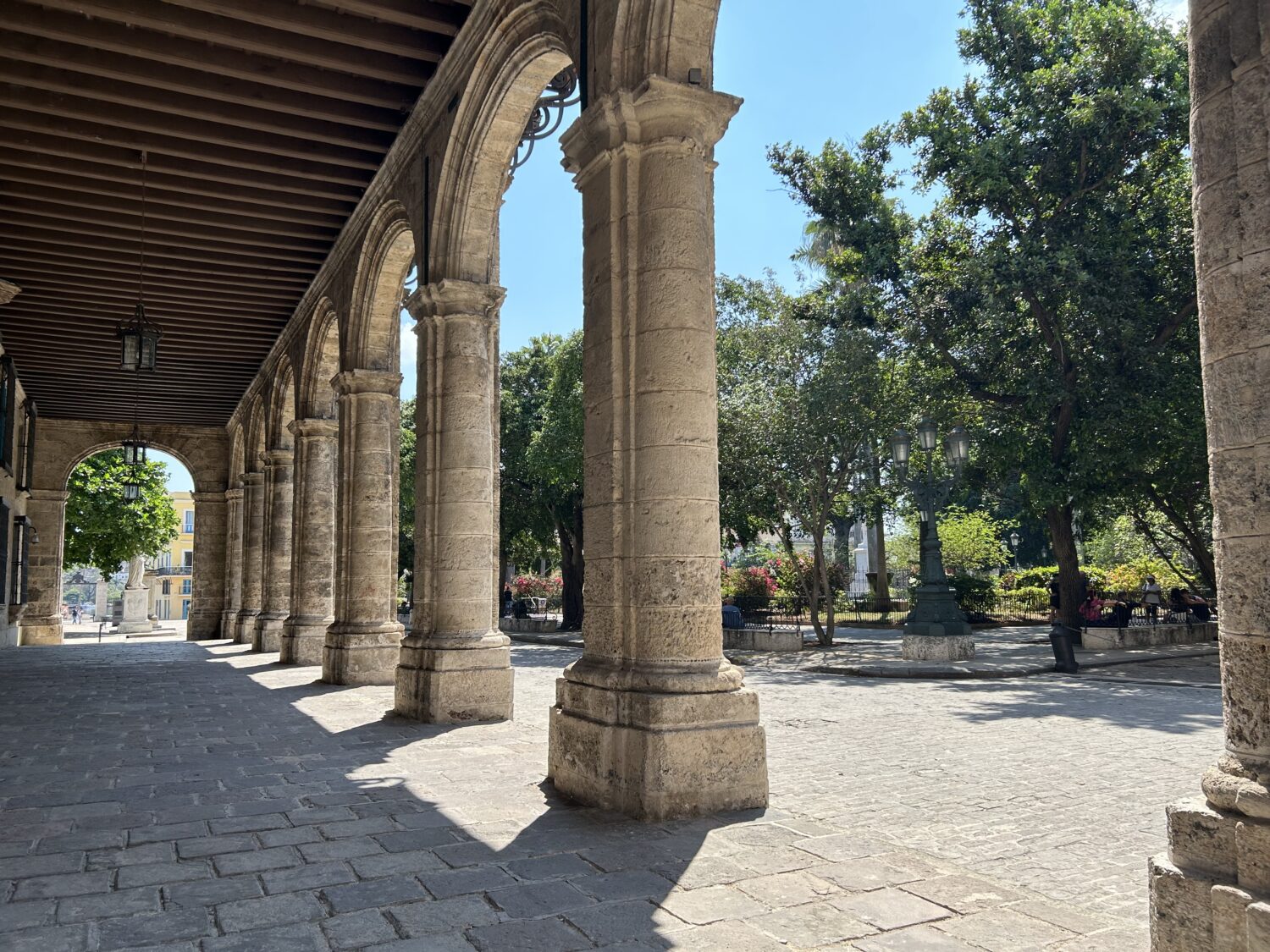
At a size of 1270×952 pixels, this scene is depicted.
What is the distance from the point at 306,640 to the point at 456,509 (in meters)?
6.90

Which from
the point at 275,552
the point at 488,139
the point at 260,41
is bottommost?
the point at 275,552

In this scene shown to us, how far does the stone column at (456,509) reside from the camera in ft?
27.7

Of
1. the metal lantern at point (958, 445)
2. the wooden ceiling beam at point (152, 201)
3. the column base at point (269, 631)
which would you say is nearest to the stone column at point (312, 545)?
the column base at point (269, 631)

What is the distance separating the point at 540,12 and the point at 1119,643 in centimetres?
1406

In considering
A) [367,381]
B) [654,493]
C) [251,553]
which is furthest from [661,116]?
[251,553]

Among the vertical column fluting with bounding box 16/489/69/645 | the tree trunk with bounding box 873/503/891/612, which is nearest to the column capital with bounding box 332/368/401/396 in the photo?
the tree trunk with bounding box 873/503/891/612

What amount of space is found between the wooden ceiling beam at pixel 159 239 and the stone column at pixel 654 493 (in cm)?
884

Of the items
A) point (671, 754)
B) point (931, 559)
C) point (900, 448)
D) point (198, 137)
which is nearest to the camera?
point (671, 754)

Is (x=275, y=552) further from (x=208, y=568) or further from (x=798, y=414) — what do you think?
(x=798, y=414)

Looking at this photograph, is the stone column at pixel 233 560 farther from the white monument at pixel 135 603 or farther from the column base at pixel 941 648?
the column base at pixel 941 648

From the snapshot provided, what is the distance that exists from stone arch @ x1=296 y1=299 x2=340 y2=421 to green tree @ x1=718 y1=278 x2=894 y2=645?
24.3 ft

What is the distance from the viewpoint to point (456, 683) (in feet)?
27.1

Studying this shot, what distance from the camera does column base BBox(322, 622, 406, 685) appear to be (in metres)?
11.2

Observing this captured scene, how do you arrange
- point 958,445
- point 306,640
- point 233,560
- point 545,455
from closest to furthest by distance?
point 306,640 → point 958,445 → point 545,455 → point 233,560
